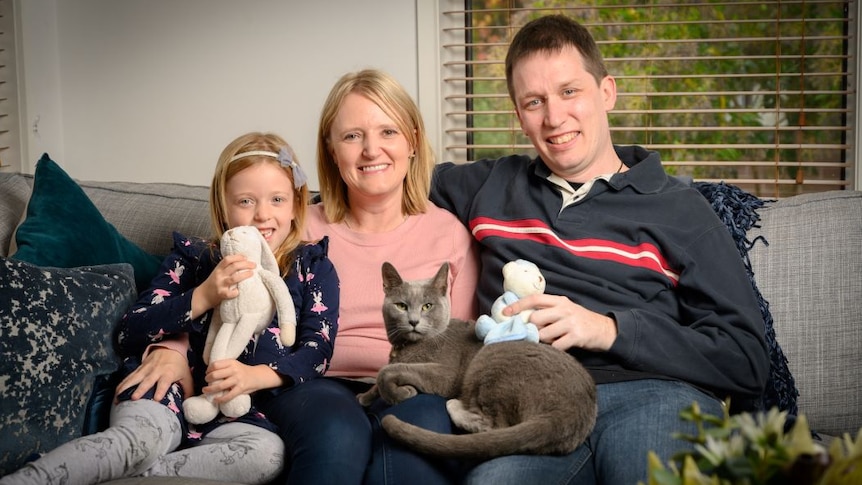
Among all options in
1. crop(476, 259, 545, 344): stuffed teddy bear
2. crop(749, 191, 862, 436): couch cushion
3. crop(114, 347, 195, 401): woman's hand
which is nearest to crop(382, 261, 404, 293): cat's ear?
crop(476, 259, 545, 344): stuffed teddy bear

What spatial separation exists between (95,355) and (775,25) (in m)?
2.79

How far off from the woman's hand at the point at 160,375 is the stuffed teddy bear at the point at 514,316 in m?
0.70

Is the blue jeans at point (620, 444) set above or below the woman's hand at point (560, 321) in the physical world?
below

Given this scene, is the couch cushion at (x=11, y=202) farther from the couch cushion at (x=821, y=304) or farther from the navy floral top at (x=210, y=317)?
the couch cushion at (x=821, y=304)

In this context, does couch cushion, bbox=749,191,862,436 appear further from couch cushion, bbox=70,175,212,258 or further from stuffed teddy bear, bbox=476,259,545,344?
couch cushion, bbox=70,175,212,258

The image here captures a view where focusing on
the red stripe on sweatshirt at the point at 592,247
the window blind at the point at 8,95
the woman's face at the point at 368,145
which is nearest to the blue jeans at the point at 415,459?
the red stripe on sweatshirt at the point at 592,247

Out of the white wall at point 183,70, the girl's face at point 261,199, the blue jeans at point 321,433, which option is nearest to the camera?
the blue jeans at point 321,433

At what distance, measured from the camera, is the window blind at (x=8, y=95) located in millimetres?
3664

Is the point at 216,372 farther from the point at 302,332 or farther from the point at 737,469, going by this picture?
the point at 737,469

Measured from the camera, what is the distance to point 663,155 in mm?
3666

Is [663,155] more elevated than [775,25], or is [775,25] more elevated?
[775,25]

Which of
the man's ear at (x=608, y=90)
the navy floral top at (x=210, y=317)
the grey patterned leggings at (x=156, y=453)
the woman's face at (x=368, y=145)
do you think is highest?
the man's ear at (x=608, y=90)

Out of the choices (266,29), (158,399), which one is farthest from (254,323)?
(266,29)

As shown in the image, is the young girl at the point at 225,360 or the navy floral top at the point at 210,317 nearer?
the young girl at the point at 225,360
